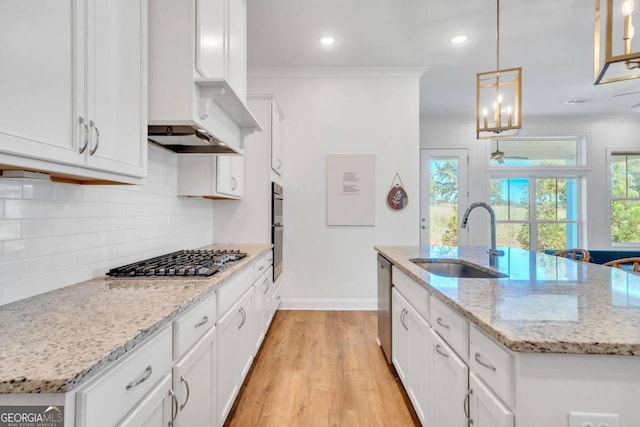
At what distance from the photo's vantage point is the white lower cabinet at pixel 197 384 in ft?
3.66

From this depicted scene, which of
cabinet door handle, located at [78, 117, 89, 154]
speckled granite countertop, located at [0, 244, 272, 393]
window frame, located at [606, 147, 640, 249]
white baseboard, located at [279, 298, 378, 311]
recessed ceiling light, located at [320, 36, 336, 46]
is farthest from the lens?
window frame, located at [606, 147, 640, 249]

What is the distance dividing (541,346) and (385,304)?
1.74 m

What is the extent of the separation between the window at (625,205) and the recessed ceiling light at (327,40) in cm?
561

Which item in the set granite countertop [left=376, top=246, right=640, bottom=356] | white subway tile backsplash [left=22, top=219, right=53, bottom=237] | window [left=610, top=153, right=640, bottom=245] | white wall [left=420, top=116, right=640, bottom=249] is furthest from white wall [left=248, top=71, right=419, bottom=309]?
window [left=610, top=153, right=640, bottom=245]

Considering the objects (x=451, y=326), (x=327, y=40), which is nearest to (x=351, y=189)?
(x=327, y=40)

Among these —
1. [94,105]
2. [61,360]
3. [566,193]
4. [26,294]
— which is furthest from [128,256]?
[566,193]

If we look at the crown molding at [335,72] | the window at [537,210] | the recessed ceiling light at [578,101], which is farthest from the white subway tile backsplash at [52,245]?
the recessed ceiling light at [578,101]

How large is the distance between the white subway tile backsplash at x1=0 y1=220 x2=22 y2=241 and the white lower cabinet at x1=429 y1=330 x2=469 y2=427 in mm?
1638

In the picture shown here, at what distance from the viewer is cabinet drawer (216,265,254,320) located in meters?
1.55

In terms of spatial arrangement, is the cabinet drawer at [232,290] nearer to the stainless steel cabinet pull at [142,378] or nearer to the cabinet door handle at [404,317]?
the stainless steel cabinet pull at [142,378]

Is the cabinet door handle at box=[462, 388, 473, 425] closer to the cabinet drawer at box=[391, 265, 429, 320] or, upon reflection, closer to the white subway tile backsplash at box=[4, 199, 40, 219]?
the cabinet drawer at box=[391, 265, 429, 320]

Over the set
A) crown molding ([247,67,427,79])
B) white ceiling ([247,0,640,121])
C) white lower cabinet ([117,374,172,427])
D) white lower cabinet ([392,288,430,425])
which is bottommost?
white lower cabinet ([392,288,430,425])

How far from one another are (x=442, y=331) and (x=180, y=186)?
2.02 metres

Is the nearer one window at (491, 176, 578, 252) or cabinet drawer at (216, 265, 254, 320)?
cabinet drawer at (216, 265, 254, 320)
